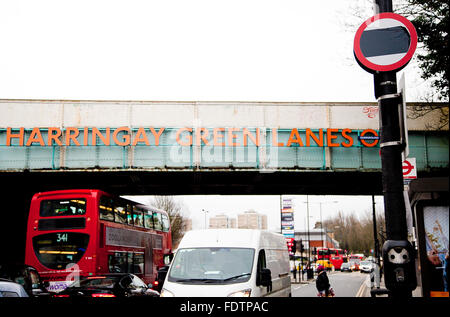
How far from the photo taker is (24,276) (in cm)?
1213

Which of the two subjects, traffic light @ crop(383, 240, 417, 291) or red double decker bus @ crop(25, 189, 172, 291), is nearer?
traffic light @ crop(383, 240, 417, 291)

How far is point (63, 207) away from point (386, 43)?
15.5 metres

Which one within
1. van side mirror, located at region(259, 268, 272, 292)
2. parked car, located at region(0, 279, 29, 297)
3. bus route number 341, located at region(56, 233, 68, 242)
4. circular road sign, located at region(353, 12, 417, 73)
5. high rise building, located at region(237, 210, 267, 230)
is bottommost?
van side mirror, located at region(259, 268, 272, 292)

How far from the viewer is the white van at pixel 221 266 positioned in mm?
9231

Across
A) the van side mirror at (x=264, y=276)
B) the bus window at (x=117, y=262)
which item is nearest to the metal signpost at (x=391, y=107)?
the van side mirror at (x=264, y=276)

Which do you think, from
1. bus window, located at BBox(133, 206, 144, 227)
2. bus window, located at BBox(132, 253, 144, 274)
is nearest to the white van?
bus window, located at BBox(132, 253, 144, 274)

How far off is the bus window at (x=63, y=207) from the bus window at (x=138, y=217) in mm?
4018

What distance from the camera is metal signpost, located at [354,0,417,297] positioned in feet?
11.6

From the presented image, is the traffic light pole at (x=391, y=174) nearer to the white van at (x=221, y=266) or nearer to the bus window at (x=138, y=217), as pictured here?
the white van at (x=221, y=266)

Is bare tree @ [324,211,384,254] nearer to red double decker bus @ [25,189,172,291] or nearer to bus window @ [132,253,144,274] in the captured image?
bus window @ [132,253,144,274]

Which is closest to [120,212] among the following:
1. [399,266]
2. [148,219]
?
[148,219]

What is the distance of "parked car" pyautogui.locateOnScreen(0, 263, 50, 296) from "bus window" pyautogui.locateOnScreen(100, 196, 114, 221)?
502 centimetres
